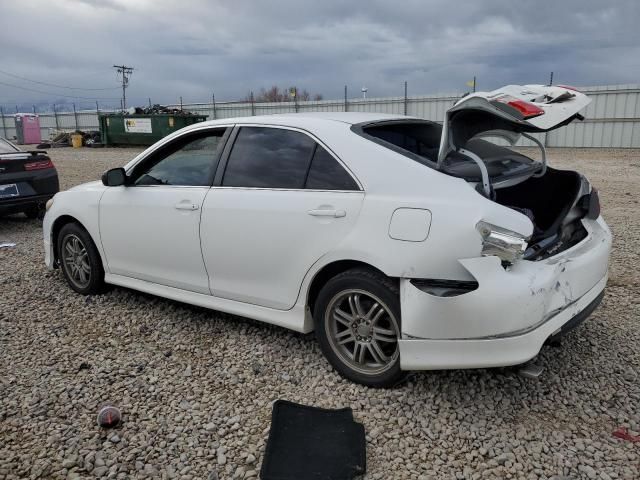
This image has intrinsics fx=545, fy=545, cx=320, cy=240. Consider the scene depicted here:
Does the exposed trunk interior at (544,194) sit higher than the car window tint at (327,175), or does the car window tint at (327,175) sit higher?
the car window tint at (327,175)

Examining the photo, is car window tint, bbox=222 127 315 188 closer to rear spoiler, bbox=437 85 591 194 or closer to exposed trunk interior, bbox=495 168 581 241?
rear spoiler, bbox=437 85 591 194

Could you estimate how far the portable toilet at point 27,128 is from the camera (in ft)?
114

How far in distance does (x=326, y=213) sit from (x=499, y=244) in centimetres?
99

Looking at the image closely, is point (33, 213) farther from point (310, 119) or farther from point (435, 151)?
point (435, 151)

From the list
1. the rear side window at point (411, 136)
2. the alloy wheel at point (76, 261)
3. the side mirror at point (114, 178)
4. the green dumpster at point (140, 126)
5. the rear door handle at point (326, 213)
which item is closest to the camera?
the rear door handle at point (326, 213)

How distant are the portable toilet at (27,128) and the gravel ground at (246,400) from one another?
34932 mm

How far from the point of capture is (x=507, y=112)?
285cm

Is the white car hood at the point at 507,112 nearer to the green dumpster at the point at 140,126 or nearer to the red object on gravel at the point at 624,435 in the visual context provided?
the red object on gravel at the point at 624,435

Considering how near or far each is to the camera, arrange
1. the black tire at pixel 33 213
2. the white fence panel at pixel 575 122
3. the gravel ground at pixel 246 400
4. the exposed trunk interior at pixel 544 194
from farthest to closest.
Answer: the white fence panel at pixel 575 122 → the black tire at pixel 33 213 → the exposed trunk interior at pixel 544 194 → the gravel ground at pixel 246 400

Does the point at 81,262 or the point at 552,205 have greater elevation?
the point at 552,205

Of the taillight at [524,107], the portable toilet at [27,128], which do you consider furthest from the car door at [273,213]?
the portable toilet at [27,128]

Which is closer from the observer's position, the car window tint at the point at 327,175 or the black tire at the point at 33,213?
the car window tint at the point at 327,175

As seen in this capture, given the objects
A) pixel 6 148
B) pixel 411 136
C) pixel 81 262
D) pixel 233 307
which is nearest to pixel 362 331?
pixel 233 307

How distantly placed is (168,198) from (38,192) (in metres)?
Result: 4.96
